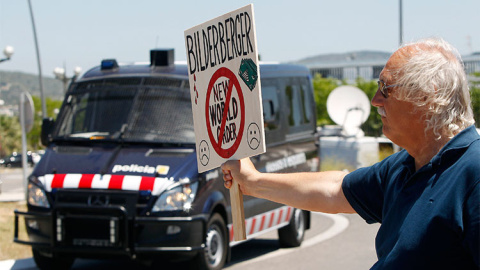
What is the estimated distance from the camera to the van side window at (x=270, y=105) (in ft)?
33.1

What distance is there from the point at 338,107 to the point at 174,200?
17.8m

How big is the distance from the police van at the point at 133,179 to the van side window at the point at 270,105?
0.05 ft

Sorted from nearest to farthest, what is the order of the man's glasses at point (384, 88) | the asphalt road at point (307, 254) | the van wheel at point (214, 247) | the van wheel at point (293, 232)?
1. the man's glasses at point (384, 88)
2. the van wheel at point (214, 247)
3. the asphalt road at point (307, 254)
4. the van wheel at point (293, 232)

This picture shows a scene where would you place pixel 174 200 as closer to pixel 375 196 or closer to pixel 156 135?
pixel 156 135

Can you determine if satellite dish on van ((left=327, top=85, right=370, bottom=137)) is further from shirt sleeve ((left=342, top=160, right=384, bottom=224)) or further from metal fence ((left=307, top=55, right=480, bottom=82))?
metal fence ((left=307, top=55, right=480, bottom=82))

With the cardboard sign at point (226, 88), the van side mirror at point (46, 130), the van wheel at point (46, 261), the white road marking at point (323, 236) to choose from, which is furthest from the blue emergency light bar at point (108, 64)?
the cardboard sign at point (226, 88)

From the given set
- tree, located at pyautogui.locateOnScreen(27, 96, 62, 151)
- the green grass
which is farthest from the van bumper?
tree, located at pyautogui.locateOnScreen(27, 96, 62, 151)

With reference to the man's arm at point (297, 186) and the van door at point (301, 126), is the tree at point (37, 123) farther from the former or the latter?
the man's arm at point (297, 186)

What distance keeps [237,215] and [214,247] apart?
17.6 feet

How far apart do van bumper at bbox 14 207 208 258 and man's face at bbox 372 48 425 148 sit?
5.68 metres

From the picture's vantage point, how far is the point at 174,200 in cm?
836

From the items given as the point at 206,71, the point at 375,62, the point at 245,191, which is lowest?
the point at 375,62

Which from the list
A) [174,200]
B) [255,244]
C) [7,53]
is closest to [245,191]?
[174,200]

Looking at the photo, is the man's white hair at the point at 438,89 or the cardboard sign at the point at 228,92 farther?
the cardboard sign at the point at 228,92
